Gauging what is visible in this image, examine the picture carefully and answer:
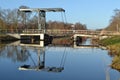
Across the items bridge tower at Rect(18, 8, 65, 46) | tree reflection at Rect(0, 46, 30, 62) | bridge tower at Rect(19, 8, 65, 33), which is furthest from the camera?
bridge tower at Rect(18, 8, 65, 46)

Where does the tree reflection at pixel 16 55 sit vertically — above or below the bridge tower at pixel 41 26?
below

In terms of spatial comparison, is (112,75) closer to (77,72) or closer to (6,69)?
(77,72)

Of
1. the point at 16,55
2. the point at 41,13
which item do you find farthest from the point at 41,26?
the point at 16,55

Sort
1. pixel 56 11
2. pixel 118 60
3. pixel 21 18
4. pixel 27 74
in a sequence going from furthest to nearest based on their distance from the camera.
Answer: pixel 21 18 → pixel 56 11 → pixel 118 60 → pixel 27 74

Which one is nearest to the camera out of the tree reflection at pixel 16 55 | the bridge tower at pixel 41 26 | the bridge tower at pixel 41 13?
the tree reflection at pixel 16 55

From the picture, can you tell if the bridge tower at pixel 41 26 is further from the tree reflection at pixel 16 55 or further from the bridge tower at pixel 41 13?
the tree reflection at pixel 16 55

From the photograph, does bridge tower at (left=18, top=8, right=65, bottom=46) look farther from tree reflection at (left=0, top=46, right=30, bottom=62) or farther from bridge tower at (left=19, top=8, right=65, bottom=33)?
tree reflection at (left=0, top=46, right=30, bottom=62)

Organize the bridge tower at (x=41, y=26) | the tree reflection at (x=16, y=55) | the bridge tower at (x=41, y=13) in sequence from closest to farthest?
the tree reflection at (x=16, y=55) < the bridge tower at (x=41, y=13) < the bridge tower at (x=41, y=26)

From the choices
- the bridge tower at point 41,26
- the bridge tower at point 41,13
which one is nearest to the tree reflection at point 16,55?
the bridge tower at point 41,26

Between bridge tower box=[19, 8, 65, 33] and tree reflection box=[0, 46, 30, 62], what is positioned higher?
bridge tower box=[19, 8, 65, 33]

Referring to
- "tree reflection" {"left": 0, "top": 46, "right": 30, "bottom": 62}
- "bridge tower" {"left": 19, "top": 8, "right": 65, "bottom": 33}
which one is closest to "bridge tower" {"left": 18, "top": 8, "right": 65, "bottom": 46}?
"bridge tower" {"left": 19, "top": 8, "right": 65, "bottom": 33}

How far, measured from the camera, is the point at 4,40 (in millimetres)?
79688

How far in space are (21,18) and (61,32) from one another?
21.9m

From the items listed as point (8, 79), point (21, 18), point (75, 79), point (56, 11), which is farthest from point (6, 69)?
point (21, 18)
